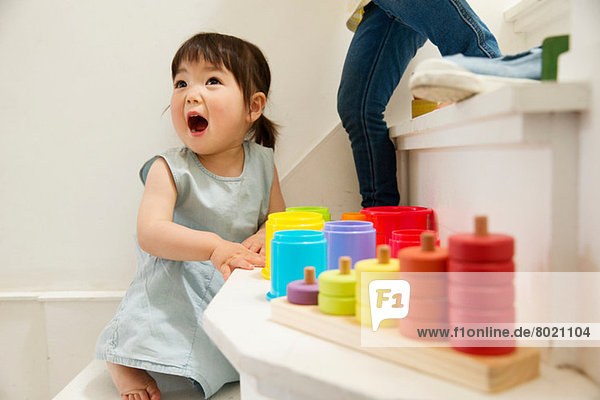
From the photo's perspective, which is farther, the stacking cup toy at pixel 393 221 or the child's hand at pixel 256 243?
the child's hand at pixel 256 243

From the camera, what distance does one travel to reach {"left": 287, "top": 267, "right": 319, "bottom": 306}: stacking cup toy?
0.52 meters

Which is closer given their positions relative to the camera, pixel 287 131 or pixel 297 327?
pixel 297 327

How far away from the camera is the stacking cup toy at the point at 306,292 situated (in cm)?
52

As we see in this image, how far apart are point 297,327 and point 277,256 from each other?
0.12 m

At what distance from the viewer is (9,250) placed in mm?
1334

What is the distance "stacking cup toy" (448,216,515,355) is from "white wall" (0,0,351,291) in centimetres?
90

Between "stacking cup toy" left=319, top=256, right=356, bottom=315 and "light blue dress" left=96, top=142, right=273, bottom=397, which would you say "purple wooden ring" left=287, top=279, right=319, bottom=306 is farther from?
"light blue dress" left=96, top=142, right=273, bottom=397

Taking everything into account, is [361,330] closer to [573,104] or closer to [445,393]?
[445,393]

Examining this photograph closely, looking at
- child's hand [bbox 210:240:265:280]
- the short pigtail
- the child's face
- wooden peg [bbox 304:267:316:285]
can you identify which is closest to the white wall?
the short pigtail

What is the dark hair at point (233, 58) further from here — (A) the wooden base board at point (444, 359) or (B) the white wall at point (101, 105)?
(A) the wooden base board at point (444, 359)

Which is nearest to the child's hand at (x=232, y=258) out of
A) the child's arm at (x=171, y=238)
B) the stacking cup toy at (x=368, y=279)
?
the child's arm at (x=171, y=238)

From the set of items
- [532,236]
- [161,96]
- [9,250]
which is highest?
[161,96]

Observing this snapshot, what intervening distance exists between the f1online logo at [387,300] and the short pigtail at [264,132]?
81cm

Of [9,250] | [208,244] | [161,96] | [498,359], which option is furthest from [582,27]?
[9,250]
